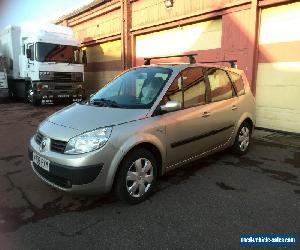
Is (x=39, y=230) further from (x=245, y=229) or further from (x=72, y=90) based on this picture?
(x=72, y=90)

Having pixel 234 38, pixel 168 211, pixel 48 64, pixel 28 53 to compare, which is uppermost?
pixel 234 38

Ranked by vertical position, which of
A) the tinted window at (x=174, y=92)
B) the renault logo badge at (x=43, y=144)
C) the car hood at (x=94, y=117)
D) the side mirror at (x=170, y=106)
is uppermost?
the tinted window at (x=174, y=92)

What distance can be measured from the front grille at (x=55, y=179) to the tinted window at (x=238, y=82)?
350 cm

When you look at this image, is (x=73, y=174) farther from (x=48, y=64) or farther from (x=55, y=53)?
(x=55, y=53)

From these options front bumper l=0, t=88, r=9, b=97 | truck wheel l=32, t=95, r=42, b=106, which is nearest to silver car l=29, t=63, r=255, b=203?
truck wheel l=32, t=95, r=42, b=106

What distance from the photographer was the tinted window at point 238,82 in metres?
5.74

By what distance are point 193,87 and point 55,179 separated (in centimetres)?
236

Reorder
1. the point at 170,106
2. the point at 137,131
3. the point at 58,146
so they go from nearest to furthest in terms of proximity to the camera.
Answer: the point at 58,146, the point at 137,131, the point at 170,106

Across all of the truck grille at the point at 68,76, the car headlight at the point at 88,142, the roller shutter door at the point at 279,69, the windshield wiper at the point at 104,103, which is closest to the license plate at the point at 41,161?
the car headlight at the point at 88,142

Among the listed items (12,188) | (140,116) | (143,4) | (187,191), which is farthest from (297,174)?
(143,4)

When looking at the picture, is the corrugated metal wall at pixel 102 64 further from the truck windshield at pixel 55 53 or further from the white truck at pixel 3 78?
the white truck at pixel 3 78

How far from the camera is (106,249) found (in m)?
3.02

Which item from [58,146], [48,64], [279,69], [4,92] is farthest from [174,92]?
[4,92]

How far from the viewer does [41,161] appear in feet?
12.7
